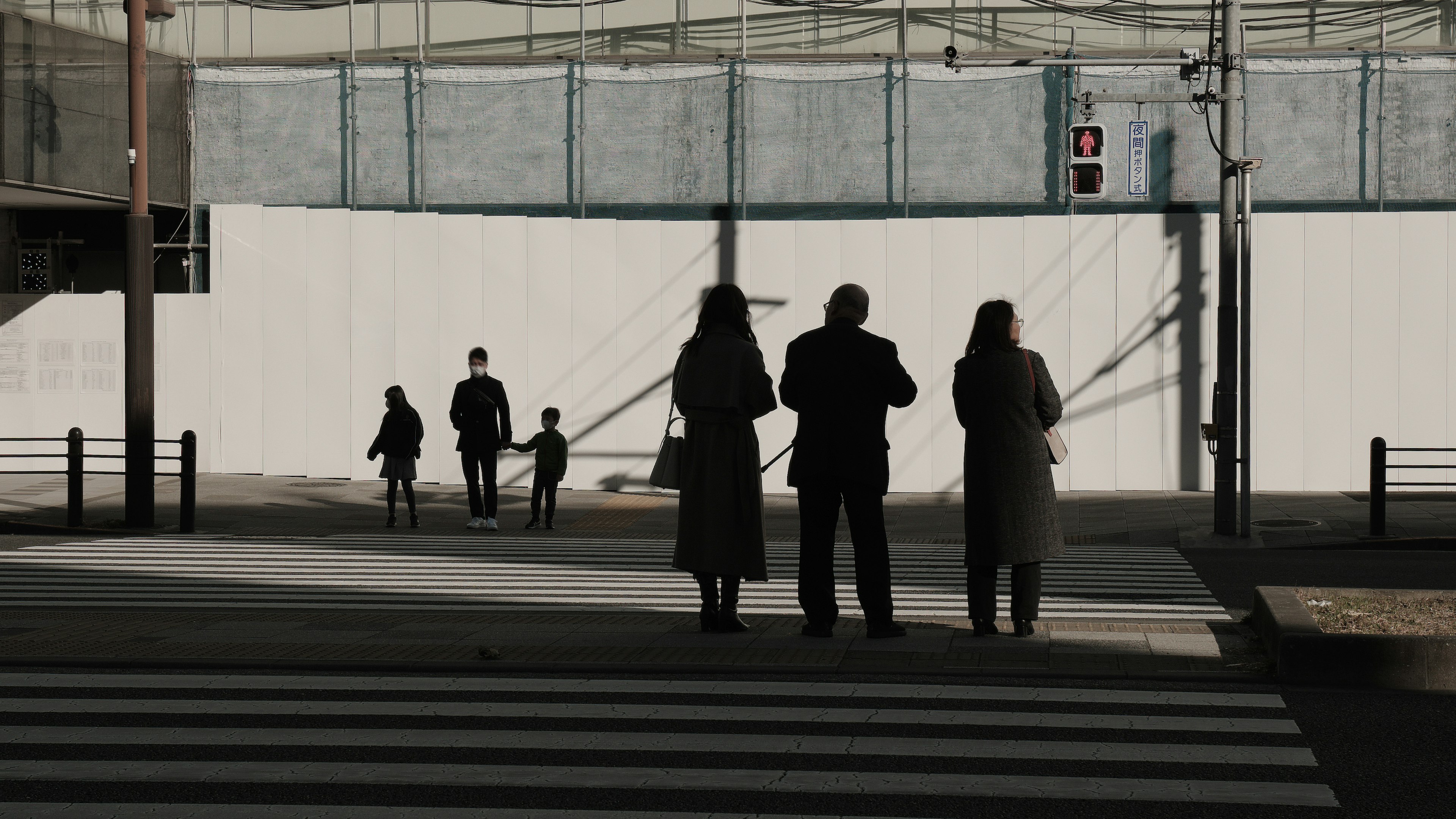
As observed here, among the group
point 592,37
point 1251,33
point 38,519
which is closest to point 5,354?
point 38,519

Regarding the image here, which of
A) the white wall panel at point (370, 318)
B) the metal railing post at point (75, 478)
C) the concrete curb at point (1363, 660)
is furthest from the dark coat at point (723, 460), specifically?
the white wall panel at point (370, 318)

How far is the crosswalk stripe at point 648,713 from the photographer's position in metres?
6.29

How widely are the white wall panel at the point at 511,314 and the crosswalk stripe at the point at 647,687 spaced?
1304 cm

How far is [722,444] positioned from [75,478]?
1030cm

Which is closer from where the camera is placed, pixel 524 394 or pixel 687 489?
pixel 687 489

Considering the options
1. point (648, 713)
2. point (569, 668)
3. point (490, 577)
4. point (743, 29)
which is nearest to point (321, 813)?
point (648, 713)

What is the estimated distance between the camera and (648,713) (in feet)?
21.4

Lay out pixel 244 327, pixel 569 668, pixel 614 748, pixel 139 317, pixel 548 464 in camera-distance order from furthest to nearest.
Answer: pixel 244 327 → pixel 548 464 → pixel 139 317 → pixel 569 668 → pixel 614 748

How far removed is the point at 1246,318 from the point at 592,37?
1221cm

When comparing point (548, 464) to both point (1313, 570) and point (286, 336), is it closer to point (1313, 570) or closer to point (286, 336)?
point (286, 336)

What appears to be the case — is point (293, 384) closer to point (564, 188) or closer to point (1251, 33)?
point (564, 188)

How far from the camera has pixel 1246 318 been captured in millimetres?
15188

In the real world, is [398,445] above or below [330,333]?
below

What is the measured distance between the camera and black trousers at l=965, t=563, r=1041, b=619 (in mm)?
8156
